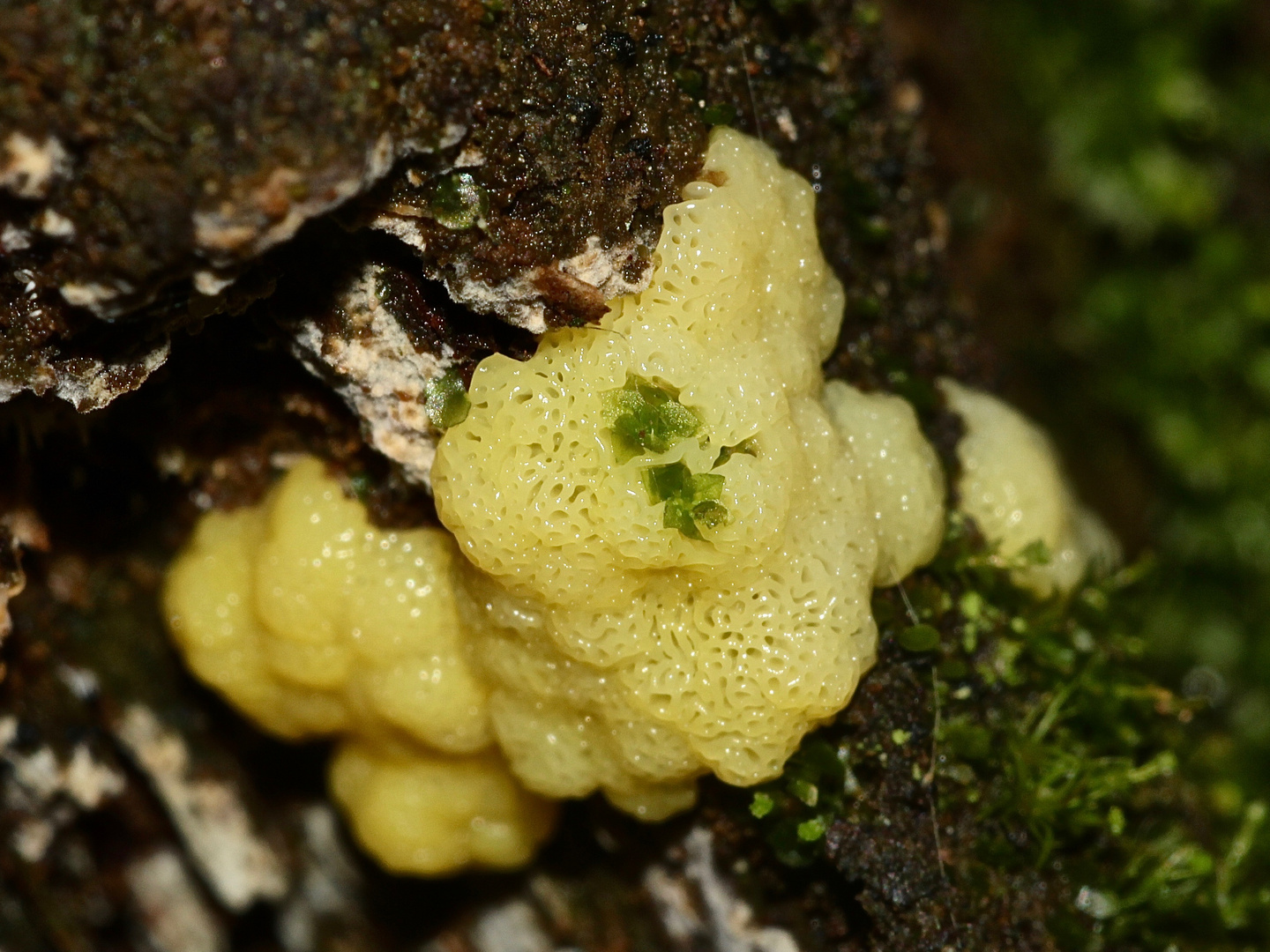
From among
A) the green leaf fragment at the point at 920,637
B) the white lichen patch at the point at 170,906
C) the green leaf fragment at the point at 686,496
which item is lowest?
the white lichen patch at the point at 170,906

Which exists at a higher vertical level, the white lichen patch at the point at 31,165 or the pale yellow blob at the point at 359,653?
the white lichen patch at the point at 31,165

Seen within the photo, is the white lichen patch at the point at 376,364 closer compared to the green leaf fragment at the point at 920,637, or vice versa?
the white lichen patch at the point at 376,364

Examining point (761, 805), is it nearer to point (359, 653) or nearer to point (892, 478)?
point (892, 478)

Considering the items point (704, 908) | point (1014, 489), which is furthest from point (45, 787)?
point (1014, 489)

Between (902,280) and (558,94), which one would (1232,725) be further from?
(558,94)

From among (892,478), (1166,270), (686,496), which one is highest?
(686,496)

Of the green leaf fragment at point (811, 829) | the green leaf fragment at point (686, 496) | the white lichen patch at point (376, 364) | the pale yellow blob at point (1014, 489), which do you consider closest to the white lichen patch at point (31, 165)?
the white lichen patch at point (376, 364)

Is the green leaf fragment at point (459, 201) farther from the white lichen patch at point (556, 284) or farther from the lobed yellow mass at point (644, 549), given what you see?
the lobed yellow mass at point (644, 549)
